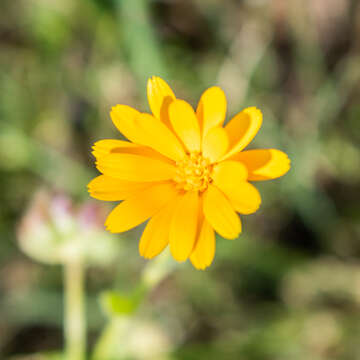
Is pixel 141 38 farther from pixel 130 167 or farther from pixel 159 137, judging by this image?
pixel 130 167

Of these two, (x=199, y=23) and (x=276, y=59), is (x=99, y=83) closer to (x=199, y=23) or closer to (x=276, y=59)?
(x=199, y=23)

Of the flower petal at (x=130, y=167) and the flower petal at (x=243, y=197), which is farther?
the flower petal at (x=130, y=167)

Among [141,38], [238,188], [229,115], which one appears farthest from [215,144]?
[229,115]

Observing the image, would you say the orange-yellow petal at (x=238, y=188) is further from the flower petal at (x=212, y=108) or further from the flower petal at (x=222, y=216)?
the flower petal at (x=212, y=108)

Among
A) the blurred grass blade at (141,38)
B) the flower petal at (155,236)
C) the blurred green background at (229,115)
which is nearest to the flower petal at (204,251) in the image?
the flower petal at (155,236)

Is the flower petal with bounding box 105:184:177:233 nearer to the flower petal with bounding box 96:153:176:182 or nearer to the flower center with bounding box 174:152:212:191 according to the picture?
the flower petal with bounding box 96:153:176:182

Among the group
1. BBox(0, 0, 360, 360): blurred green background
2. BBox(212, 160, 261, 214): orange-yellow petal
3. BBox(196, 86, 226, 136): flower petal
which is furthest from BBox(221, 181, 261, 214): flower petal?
BBox(0, 0, 360, 360): blurred green background
